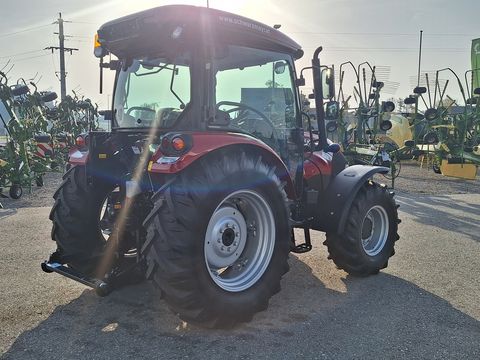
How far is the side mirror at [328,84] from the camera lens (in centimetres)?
432

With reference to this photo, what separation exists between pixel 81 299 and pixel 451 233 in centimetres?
513

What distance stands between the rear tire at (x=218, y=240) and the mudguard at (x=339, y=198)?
2.75 feet

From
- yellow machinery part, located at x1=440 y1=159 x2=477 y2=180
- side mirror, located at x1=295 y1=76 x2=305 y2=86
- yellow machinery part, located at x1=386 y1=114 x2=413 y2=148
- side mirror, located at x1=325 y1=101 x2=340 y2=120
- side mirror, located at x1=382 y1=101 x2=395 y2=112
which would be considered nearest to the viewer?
side mirror, located at x1=295 y1=76 x2=305 y2=86

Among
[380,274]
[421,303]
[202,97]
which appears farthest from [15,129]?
[421,303]

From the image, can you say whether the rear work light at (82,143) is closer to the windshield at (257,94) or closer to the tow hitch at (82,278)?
the tow hitch at (82,278)

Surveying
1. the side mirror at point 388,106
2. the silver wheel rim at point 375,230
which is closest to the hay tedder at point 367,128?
the side mirror at point 388,106

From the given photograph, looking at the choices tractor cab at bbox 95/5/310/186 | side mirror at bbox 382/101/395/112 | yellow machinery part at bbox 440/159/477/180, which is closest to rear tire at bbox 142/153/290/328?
tractor cab at bbox 95/5/310/186

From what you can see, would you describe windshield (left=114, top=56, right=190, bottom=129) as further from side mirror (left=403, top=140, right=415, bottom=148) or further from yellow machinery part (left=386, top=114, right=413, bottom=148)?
yellow machinery part (left=386, top=114, right=413, bottom=148)

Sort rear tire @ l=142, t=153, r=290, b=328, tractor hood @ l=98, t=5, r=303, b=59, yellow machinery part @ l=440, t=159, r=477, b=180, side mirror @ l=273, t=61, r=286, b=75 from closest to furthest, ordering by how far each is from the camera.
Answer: rear tire @ l=142, t=153, r=290, b=328 → tractor hood @ l=98, t=5, r=303, b=59 → side mirror @ l=273, t=61, r=286, b=75 → yellow machinery part @ l=440, t=159, r=477, b=180

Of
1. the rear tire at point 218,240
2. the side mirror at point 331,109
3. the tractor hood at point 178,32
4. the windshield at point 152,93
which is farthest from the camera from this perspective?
the side mirror at point 331,109

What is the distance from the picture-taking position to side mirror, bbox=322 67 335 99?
432cm

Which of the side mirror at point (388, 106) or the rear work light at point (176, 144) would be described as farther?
the side mirror at point (388, 106)

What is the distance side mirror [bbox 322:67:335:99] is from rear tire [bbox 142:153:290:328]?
1.24 metres

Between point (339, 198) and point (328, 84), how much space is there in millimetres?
1105
